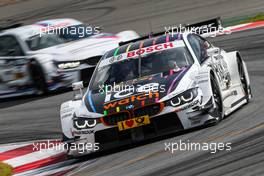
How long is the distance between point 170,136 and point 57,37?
7.57 m

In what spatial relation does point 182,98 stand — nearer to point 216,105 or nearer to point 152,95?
point 152,95

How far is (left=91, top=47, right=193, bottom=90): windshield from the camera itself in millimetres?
10781

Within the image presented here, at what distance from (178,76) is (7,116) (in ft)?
18.9

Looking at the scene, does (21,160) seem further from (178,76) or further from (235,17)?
(235,17)

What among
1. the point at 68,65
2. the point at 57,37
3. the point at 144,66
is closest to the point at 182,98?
the point at 144,66

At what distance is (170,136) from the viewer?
10023 millimetres

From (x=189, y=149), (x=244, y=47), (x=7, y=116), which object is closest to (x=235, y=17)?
(x=244, y=47)

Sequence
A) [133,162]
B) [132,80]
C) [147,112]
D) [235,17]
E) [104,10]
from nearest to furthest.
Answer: [133,162] < [147,112] < [132,80] < [235,17] < [104,10]

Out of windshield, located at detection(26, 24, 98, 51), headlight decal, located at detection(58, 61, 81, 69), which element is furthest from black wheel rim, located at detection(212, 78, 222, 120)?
windshield, located at detection(26, 24, 98, 51)

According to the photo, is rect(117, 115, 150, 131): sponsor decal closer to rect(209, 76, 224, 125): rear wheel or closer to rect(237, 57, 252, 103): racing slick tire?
rect(209, 76, 224, 125): rear wheel

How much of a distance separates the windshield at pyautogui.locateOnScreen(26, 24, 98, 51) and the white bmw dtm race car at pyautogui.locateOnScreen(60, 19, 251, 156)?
5.59 m

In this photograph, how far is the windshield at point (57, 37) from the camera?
16953mm

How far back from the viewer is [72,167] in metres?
9.80

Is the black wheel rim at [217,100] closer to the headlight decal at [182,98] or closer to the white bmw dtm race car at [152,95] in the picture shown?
the white bmw dtm race car at [152,95]
